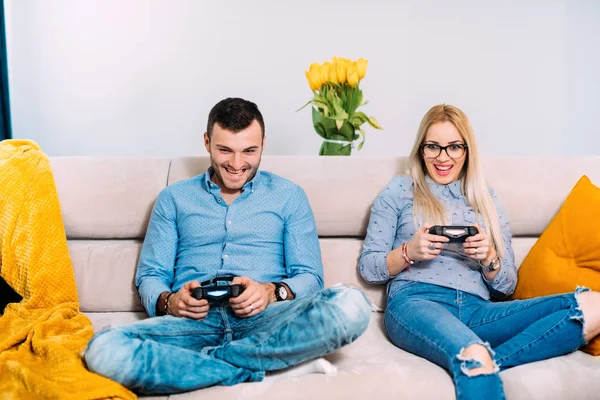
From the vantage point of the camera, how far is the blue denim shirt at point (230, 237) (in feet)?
5.91

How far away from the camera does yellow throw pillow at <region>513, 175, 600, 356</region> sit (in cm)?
179

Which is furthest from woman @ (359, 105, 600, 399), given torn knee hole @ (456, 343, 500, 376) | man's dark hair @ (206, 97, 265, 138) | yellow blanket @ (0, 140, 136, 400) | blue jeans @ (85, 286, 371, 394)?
yellow blanket @ (0, 140, 136, 400)

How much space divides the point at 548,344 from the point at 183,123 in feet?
5.79

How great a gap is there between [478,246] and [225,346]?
2.43 ft

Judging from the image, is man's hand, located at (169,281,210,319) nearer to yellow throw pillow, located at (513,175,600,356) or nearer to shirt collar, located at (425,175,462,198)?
shirt collar, located at (425,175,462,198)

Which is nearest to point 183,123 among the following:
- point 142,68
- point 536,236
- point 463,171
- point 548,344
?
point 142,68

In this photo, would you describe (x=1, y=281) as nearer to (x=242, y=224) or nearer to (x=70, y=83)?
(x=242, y=224)

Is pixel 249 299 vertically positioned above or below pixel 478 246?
below

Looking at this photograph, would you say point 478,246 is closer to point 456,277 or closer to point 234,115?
point 456,277

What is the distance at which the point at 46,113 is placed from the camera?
2688 millimetres

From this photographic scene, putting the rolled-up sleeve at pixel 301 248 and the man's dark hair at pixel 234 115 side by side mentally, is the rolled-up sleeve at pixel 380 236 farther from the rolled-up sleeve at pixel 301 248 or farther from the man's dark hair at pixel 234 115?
the man's dark hair at pixel 234 115

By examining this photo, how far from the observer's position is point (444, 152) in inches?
74.5

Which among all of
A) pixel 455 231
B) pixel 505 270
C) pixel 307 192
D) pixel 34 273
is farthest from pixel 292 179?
pixel 34 273

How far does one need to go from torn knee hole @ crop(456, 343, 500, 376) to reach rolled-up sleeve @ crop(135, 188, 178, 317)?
81 centimetres
